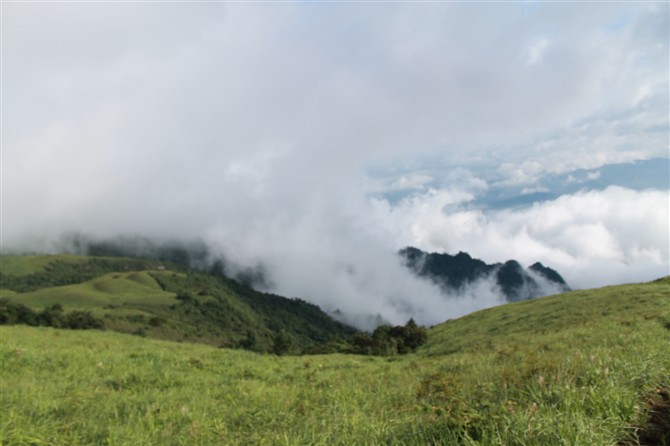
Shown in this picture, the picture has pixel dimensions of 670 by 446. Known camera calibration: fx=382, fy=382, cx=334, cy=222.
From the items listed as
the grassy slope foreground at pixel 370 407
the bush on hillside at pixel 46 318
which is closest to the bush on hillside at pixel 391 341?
the grassy slope foreground at pixel 370 407

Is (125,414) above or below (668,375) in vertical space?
below

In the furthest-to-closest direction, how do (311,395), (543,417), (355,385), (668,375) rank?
(355,385) → (311,395) → (668,375) → (543,417)

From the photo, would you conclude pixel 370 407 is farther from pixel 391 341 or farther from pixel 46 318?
pixel 46 318

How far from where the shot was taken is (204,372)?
52.9ft

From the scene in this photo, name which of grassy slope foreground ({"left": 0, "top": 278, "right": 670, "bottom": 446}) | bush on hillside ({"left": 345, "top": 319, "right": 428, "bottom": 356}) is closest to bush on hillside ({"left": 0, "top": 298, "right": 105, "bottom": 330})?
bush on hillside ({"left": 345, "top": 319, "right": 428, "bottom": 356})

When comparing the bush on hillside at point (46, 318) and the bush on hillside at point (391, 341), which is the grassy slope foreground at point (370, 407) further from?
the bush on hillside at point (46, 318)

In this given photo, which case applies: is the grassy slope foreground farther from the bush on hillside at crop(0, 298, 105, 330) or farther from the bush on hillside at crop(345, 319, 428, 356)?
the bush on hillside at crop(0, 298, 105, 330)

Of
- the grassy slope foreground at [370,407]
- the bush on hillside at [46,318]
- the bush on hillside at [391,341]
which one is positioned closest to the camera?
the grassy slope foreground at [370,407]

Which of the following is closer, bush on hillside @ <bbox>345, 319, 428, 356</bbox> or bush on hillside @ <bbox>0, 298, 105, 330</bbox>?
bush on hillside @ <bbox>345, 319, 428, 356</bbox>

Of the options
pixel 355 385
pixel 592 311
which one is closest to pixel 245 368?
pixel 355 385

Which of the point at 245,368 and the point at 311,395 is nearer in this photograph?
the point at 311,395

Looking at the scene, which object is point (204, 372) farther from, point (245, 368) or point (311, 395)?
point (311, 395)

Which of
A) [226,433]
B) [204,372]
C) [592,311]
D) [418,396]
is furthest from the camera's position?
[592,311]

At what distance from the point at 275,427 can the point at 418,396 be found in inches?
127
